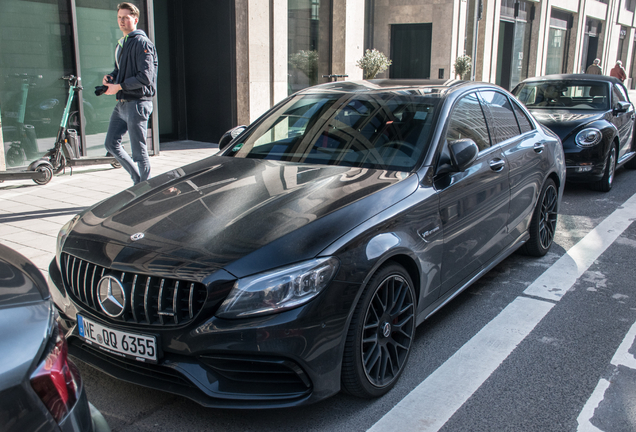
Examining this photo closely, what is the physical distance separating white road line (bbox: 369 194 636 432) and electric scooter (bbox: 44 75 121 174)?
21.0ft

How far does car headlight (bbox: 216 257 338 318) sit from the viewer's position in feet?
8.08

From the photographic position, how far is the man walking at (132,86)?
638 cm

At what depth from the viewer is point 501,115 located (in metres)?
4.69

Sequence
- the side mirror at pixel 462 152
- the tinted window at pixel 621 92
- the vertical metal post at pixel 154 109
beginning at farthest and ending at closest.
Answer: the vertical metal post at pixel 154 109 → the tinted window at pixel 621 92 → the side mirror at pixel 462 152

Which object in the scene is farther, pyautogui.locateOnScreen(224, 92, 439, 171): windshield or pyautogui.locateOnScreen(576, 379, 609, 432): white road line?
pyautogui.locateOnScreen(224, 92, 439, 171): windshield

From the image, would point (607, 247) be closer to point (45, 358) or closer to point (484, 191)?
point (484, 191)

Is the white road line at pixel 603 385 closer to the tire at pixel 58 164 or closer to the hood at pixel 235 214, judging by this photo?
the hood at pixel 235 214

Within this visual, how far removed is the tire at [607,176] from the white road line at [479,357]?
320 cm

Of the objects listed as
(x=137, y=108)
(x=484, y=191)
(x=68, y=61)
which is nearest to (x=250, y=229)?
(x=484, y=191)

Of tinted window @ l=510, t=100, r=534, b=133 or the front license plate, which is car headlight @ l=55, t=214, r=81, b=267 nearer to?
the front license plate

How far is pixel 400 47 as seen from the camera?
18406 millimetres

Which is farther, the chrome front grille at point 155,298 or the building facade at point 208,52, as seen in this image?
the building facade at point 208,52

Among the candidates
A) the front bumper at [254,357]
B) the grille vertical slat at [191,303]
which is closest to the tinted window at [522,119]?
the front bumper at [254,357]

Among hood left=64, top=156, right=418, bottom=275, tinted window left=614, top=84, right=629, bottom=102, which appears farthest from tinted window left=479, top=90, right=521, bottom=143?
tinted window left=614, top=84, right=629, bottom=102
